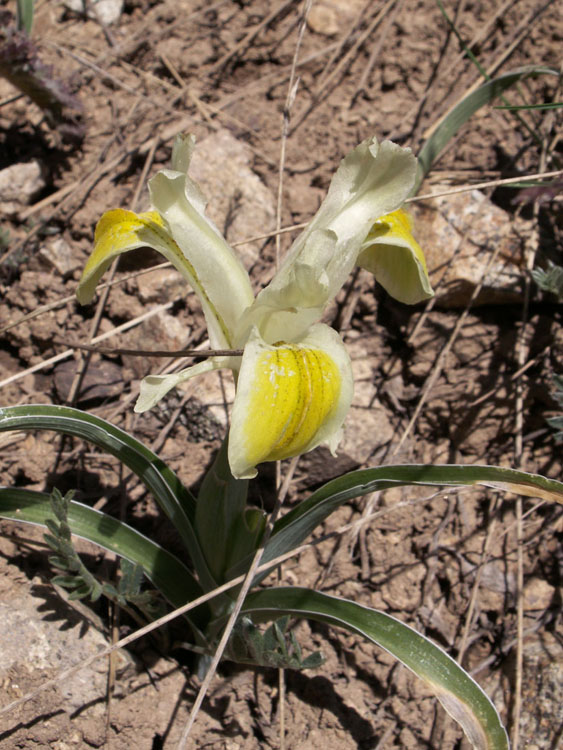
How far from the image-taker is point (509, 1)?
3021mm

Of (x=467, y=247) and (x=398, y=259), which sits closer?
(x=398, y=259)

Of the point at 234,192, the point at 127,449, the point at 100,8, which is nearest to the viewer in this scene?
the point at 127,449

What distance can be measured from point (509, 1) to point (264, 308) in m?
2.52

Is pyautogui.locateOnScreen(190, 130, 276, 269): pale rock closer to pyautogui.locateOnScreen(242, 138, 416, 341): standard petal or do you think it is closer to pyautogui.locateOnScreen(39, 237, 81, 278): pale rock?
pyautogui.locateOnScreen(39, 237, 81, 278): pale rock

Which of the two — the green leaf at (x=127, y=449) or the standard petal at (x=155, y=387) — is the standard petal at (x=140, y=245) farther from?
the green leaf at (x=127, y=449)

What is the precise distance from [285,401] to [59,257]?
1696 mm

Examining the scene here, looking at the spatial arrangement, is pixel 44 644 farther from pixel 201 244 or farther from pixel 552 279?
pixel 552 279

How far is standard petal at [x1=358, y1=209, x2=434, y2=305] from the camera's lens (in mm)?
1664

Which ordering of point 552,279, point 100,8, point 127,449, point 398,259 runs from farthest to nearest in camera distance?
point 100,8
point 552,279
point 398,259
point 127,449

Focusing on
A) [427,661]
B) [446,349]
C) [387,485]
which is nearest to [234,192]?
[446,349]

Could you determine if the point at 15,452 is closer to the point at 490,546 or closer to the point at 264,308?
the point at 264,308

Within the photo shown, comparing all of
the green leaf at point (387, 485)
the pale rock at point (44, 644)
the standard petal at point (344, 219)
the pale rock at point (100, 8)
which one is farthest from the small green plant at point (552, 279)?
the pale rock at point (100, 8)

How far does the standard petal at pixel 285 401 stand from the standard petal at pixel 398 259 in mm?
394

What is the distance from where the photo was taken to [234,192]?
2.71m
